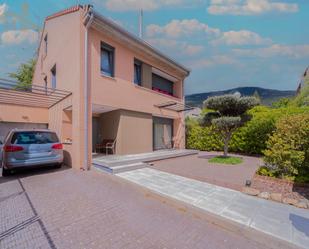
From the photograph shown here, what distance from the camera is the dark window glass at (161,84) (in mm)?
14575

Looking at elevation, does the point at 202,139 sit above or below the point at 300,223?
above

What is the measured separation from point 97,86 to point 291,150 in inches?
327

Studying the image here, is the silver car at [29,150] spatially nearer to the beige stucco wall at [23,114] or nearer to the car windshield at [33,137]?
the car windshield at [33,137]

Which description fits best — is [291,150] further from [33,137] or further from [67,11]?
[67,11]

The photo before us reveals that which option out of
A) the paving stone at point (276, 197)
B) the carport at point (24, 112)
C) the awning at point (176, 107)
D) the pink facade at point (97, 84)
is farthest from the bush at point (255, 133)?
the carport at point (24, 112)

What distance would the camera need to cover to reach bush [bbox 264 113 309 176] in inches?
243

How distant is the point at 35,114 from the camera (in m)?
13.1

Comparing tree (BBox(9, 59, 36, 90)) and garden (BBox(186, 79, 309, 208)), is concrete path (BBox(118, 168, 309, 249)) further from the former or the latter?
tree (BBox(9, 59, 36, 90))

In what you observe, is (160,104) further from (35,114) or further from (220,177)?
(35,114)

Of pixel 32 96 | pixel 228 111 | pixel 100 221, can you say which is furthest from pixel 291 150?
pixel 32 96

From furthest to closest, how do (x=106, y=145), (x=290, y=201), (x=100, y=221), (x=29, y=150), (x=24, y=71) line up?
(x=24, y=71) < (x=106, y=145) < (x=29, y=150) < (x=290, y=201) < (x=100, y=221)

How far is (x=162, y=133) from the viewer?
14914 mm

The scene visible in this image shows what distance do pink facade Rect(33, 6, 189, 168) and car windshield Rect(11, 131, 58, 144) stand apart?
1013 mm

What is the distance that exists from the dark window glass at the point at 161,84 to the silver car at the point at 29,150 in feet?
28.2
